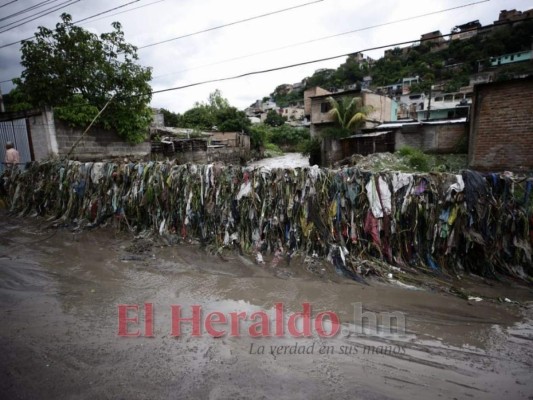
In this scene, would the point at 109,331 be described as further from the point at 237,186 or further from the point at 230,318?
the point at 237,186

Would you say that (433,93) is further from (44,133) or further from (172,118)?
(44,133)

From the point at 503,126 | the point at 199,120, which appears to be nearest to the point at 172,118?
the point at 199,120

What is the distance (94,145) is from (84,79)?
2247mm

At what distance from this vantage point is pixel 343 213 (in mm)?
4504

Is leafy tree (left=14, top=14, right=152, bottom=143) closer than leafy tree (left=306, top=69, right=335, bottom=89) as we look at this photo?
Yes

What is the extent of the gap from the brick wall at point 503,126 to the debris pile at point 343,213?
7248mm

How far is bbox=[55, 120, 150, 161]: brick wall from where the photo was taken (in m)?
9.45

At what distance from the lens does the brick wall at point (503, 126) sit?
9.17 m

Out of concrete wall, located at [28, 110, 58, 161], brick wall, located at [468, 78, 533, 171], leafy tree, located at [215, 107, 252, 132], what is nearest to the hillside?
leafy tree, located at [215, 107, 252, 132]

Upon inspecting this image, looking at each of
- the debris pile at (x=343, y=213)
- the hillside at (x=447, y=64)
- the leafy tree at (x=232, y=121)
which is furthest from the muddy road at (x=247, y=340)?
the hillside at (x=447, y=64)

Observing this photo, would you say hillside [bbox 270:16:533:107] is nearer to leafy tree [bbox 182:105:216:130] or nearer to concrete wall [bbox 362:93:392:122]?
concrete wall [bbox 362:93:392:122]

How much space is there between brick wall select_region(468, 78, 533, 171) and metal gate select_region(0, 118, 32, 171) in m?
15.3

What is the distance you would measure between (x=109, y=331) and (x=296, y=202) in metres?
3.09

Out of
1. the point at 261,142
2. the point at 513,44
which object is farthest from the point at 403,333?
the point at 513,44
